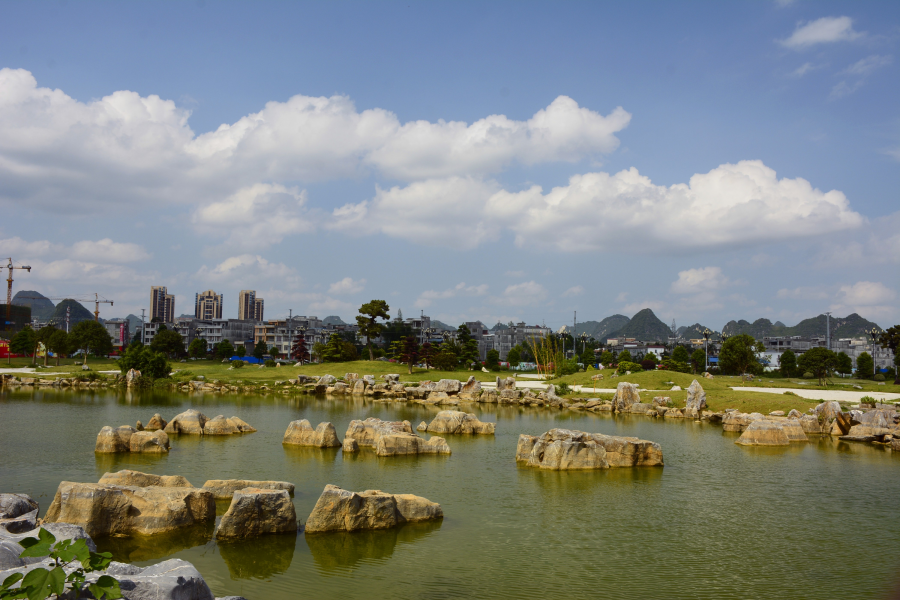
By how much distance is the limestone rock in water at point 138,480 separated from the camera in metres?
18.0

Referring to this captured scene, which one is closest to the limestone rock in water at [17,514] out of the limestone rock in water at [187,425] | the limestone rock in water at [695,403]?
the limestone rock in water at [187,425]

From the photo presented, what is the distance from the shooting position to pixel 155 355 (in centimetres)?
6719

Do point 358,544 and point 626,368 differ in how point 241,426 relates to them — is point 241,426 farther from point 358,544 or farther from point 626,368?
point 626,368

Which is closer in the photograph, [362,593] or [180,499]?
[362,593]

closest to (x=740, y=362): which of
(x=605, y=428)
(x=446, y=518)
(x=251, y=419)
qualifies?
(x=605, y=428)

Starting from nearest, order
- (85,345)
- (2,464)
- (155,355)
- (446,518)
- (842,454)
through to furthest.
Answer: (446,518)
(2,464)
(842,454)
(155,355)
(85,345)

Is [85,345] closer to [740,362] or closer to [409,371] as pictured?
[409,371]

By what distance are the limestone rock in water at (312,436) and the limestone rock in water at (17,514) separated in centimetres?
1518

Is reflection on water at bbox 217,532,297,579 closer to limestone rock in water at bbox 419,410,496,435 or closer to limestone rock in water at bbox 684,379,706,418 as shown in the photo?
limestone rock in water at bbox 419,410,496,435

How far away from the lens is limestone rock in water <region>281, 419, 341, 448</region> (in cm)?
3033

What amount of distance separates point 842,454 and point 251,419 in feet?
112

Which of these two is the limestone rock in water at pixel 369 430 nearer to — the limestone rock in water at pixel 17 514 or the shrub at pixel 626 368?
the limestone rock in water at pixel 17 514

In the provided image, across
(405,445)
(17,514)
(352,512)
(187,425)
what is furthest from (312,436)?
(17,514)

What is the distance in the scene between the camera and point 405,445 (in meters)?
28.6
